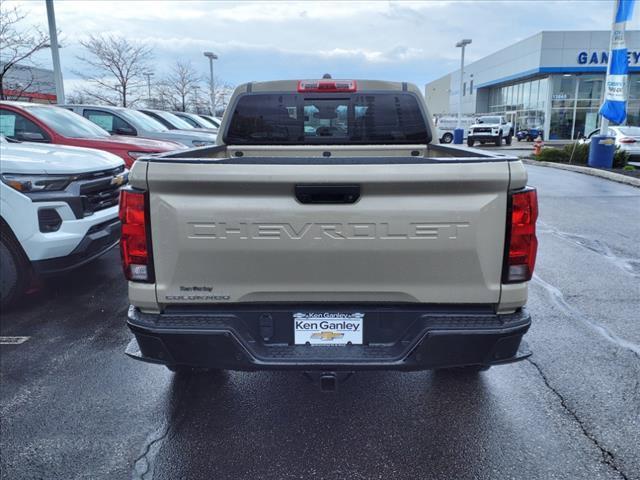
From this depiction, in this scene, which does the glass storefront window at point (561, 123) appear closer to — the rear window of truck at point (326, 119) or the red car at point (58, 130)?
the red car at point (58, 130)

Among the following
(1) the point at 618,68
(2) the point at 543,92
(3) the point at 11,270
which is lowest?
(3) the point at 11,270

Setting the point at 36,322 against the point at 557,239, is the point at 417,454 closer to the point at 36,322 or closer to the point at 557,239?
the point at 36,322

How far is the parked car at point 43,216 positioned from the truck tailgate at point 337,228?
2.77m

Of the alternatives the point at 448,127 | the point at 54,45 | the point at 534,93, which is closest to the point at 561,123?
the point at 534,93

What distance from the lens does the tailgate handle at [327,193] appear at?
94.0 inches

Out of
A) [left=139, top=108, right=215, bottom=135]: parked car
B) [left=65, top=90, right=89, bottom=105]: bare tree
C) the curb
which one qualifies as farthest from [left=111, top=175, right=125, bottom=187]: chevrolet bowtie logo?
[left=65, top=90, right=89, bottom=105]: bare tree

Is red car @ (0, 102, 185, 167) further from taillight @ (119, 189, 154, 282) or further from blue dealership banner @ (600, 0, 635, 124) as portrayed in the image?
blue dealership banner @ (600, 0, 635, 124)

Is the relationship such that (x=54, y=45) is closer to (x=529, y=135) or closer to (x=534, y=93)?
(x=529, y=135)

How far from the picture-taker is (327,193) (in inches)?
94.9

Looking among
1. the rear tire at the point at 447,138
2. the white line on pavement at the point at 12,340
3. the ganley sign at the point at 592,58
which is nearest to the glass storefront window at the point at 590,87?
the ganley sign at the point at 592,58

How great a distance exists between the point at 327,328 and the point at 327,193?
27.8 inches

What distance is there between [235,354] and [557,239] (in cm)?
674

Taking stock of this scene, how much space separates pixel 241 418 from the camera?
3.10 metres

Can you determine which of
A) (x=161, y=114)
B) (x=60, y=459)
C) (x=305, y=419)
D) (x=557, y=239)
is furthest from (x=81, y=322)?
(x=161, y=114)
